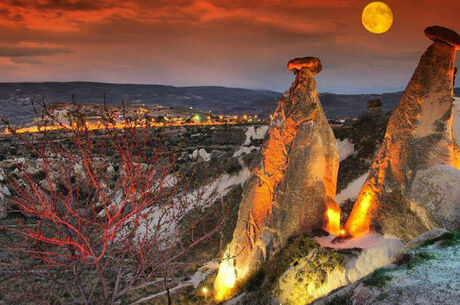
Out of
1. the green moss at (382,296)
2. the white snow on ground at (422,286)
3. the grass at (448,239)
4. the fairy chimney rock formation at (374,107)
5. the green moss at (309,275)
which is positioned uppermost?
the fairy chimney rock formation at (374,107)

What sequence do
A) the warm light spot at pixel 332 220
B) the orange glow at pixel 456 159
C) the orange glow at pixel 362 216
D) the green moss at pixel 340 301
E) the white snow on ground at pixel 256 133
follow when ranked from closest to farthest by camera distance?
1. the green moss at pixel 340 301
2. the orange glow at pixel 456 159
3. the orange glow at pixel 362 216
4. the warm light spot at pixel 332 220
5. the white snow on ground at pixel 256 133

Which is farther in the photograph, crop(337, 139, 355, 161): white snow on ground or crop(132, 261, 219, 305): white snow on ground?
crop(337, 139, 355, 161): white snow on ground

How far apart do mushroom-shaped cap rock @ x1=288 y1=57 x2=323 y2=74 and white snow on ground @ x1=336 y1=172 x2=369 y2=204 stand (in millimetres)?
7130

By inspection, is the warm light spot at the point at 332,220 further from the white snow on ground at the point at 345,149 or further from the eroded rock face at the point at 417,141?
the white snow on ground at the point at 345,149

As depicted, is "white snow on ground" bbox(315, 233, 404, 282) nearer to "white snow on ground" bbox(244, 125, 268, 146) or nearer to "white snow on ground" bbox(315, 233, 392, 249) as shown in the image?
"white snow on ground" bbox(315, 233, 392, 249)

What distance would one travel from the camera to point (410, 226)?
875 centimetres

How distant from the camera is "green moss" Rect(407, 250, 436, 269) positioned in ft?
20.4

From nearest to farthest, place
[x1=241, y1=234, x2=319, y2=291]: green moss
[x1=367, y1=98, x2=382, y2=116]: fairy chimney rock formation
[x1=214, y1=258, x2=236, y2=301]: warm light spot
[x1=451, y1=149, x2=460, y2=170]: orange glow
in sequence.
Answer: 1. [x1=451, y1=149, x2=460, y2=170]: orange glow
2. [x1=241, y1=234, x2=319, y2=291]: green moss
3. [x1=214, y1=258, x2=236, y2=301]: warm light spot
4. [x1=367, y1=98, x2=382, y2=116]: fairy chimney rock formation

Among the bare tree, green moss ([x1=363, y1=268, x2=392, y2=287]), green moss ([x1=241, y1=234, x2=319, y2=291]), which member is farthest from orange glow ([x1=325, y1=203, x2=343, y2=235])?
green moss ([x1=363, y1=268, x2=392, y2=287])

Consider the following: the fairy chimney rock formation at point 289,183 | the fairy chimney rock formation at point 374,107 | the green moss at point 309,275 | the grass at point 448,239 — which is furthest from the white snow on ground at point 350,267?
the fairy chimney rock formation at point 374,107

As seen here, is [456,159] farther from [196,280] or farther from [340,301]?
[196,280]

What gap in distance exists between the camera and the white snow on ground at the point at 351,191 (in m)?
15.5

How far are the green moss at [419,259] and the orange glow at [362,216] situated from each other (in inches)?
130

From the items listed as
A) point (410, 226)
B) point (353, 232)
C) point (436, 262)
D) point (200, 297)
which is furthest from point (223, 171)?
point (436, 262)
